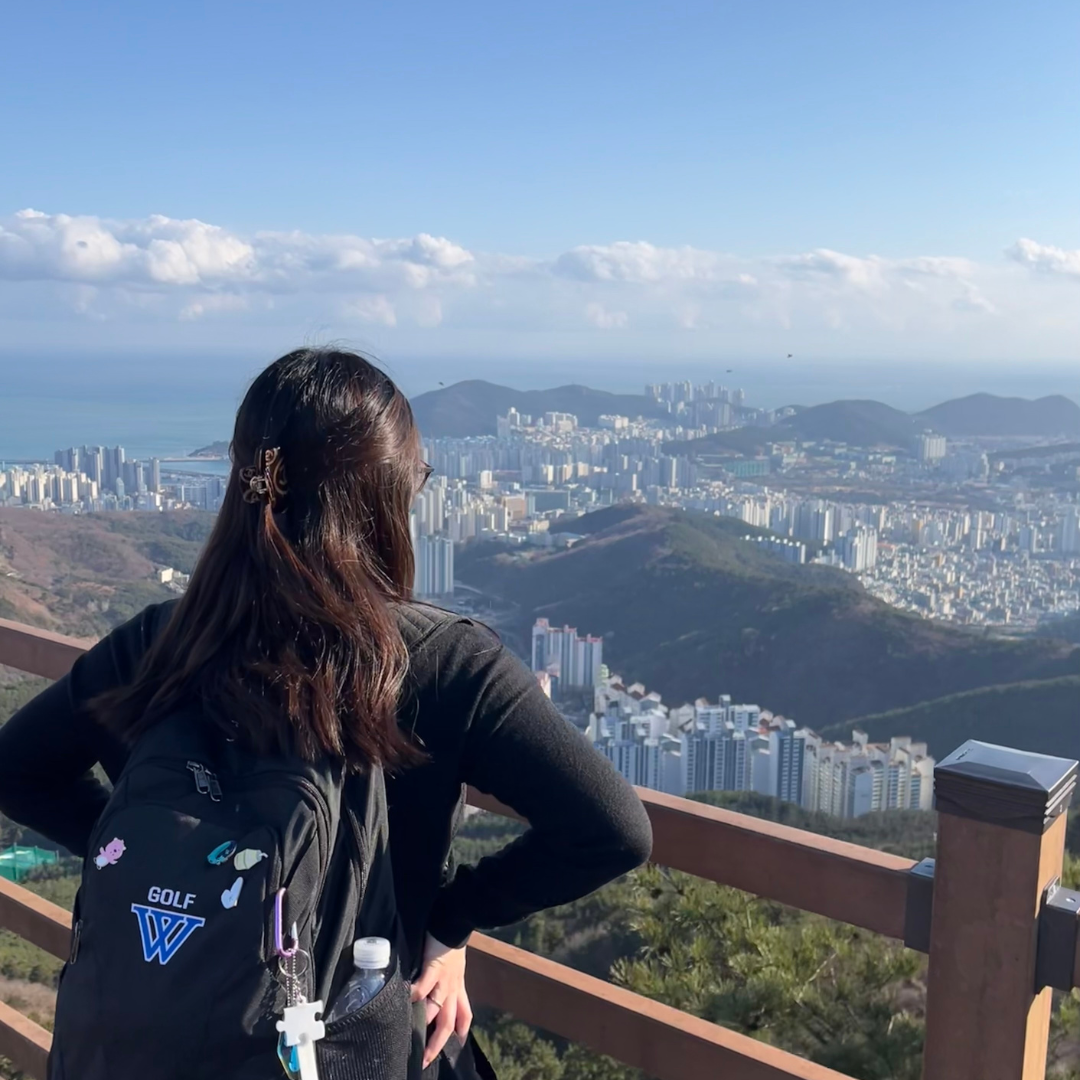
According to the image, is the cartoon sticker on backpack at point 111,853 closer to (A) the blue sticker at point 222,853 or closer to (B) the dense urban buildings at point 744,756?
(A) the blue sticker at point 222,853

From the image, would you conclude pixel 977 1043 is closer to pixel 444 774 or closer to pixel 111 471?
pixel 444 774

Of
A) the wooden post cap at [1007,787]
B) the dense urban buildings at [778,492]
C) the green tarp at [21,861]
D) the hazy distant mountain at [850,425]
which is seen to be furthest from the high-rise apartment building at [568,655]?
the hazy distant mountain at [850,425]

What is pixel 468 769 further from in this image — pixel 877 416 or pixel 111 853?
pixel 877 416

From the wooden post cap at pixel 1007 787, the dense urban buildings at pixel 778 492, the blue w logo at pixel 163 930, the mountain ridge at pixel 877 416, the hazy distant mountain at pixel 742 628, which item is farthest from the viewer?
the mountain ridge at pixel 877 416

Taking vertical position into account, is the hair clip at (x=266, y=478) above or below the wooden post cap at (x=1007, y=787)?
above

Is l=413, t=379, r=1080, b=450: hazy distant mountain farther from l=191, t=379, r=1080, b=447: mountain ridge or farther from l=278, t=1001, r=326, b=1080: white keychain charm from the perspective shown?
l=278, t=1001, r=326, b=1080: white keychain charm

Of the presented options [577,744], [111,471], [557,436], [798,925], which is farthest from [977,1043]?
[557,436]

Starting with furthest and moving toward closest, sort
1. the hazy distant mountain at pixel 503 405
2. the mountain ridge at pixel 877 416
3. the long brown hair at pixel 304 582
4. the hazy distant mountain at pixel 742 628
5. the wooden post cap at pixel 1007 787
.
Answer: the mountain ridge at pixel 877 416, the hazy distant mountain at pixel 503 405, the hazy distant mountain at pixel 742 628, the wooden post cap at pixel 1007 787, the long brown hair at pixel 304 582
